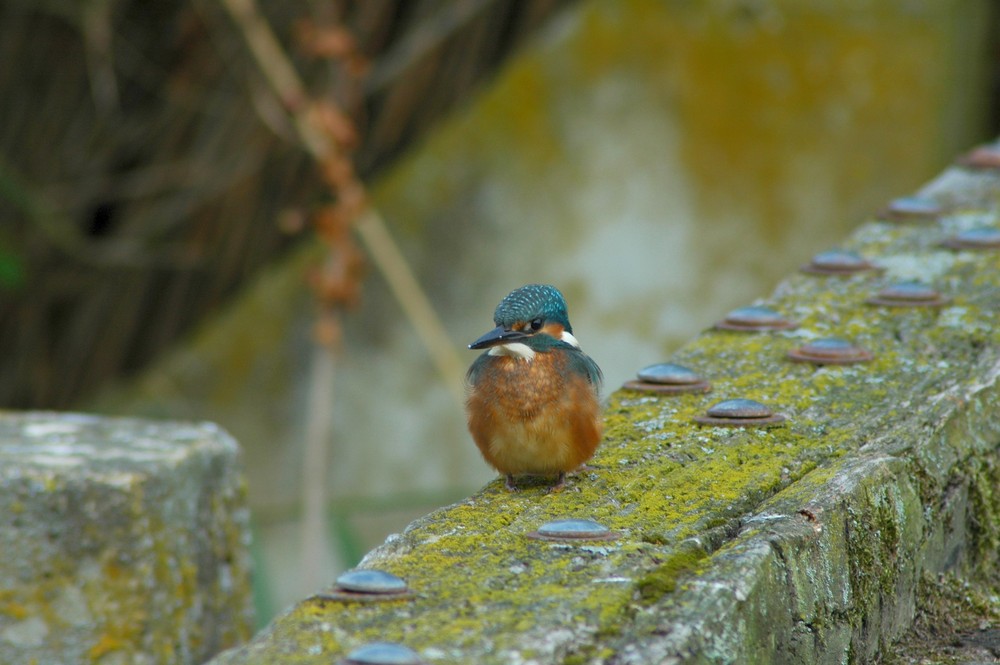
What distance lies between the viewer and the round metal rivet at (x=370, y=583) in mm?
1710

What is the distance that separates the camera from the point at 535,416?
2.27 metres

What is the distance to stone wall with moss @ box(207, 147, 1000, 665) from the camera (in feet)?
5.32

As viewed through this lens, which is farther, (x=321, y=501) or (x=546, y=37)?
(x=546, y=37)

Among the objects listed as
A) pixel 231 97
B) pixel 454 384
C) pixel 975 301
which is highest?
pixel 231 97

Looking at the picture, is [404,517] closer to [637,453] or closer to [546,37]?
[546,37]

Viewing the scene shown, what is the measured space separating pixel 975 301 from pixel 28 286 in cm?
441

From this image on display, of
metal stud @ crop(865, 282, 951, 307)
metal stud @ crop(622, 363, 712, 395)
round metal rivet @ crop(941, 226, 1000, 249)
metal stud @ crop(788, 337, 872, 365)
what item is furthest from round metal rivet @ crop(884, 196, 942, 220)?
metal stud @ crop(622, 363, 712, 395)

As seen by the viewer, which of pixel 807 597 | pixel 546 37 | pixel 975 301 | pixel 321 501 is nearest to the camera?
pixel 807 597

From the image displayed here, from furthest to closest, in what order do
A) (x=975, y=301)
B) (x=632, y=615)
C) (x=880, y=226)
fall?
(x=880, y=226) < (x=975, y=301) < (x=632, y=615)

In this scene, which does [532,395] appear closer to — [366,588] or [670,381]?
[670,381]

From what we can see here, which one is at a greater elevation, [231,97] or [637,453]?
[231,97]

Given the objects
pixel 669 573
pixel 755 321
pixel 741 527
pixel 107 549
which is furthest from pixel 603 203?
pixel 669 573

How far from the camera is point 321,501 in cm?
556

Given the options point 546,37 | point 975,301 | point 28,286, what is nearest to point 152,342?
point 28,286
